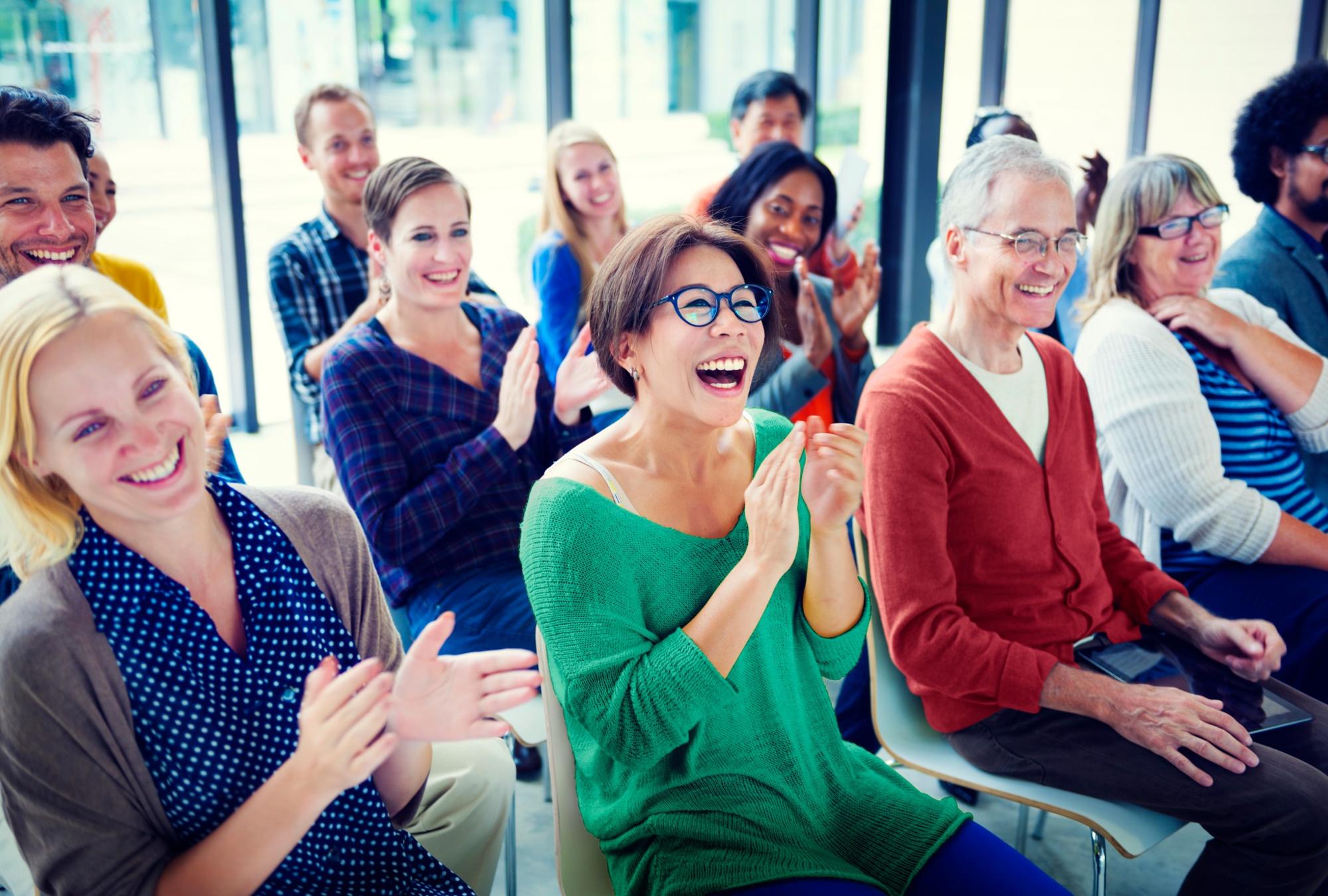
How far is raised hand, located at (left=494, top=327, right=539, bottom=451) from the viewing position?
2.12 m

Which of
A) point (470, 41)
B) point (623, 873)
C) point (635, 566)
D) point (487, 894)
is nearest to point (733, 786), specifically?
point (623, 873)

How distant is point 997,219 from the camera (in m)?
1.91

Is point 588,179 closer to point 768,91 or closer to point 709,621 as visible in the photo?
A: point 768,91

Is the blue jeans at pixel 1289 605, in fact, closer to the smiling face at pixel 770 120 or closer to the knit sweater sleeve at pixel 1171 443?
the knit sweater sleeve at pixel 1171 443

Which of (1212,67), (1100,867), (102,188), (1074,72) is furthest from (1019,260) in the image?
(1212,67)

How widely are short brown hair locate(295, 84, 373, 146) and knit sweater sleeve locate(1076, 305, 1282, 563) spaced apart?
2.25m

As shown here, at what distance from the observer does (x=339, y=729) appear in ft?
3.48

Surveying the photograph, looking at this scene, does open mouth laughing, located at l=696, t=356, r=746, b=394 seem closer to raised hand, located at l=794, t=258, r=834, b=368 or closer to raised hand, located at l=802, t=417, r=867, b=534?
raised hand, located at l=802, t=417, r=867, b=534

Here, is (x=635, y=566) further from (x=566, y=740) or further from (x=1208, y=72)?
(x=1208, y=72)

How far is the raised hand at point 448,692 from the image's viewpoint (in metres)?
1.17

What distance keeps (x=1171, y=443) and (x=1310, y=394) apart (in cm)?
44

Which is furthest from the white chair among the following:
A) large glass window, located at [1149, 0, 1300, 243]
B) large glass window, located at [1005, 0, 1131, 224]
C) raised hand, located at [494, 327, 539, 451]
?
large glass window, located at [1149, 0, 1300, 243]

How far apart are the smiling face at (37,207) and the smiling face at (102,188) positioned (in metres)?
0.74

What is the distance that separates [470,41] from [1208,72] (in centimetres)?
460
